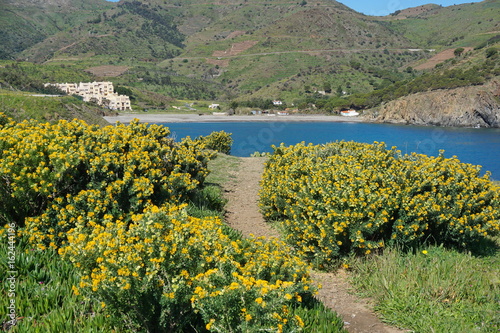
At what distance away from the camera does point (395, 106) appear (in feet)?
293

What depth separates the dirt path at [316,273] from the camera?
4.68 m

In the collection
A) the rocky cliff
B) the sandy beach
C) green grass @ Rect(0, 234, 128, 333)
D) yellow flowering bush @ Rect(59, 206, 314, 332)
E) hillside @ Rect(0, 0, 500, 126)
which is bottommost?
green grass @ Rect(0, 234, 128, 333)

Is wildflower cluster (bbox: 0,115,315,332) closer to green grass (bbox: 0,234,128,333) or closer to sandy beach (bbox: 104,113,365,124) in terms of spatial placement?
green grass (bbox: 0,234,128,333)

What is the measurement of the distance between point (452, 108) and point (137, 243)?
88360mm

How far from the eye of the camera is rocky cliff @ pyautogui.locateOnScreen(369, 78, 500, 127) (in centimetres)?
7456

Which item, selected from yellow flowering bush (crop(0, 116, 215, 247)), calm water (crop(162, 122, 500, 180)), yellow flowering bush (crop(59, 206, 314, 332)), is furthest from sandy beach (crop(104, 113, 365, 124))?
yellow flowering bush (crop(59, 206, 314, 332))

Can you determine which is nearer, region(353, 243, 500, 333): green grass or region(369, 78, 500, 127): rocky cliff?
region(353, 243, 500, 333): green grass

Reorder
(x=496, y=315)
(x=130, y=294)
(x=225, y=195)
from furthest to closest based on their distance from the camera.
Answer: (x=225, y=195) < (x=496, y=315) < (x=130, y=294)

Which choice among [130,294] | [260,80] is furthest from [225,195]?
[260,80]

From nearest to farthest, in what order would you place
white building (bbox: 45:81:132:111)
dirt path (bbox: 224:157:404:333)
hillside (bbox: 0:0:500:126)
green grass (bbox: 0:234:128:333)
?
green grass (bbox: 0:234:128:333) → dirt path (bbox: 224:157:404:333) → white building (bbox: 45:81:132:111) → hillside (bbox: 0:0:500:126)

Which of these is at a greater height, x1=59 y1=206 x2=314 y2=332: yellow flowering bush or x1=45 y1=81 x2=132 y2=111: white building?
x1=45 y1=81 x2=132 y2=111: white building

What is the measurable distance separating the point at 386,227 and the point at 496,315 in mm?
2310

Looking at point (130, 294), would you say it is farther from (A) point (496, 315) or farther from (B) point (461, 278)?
(B) point (461, 278)

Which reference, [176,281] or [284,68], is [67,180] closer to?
[176,281]
